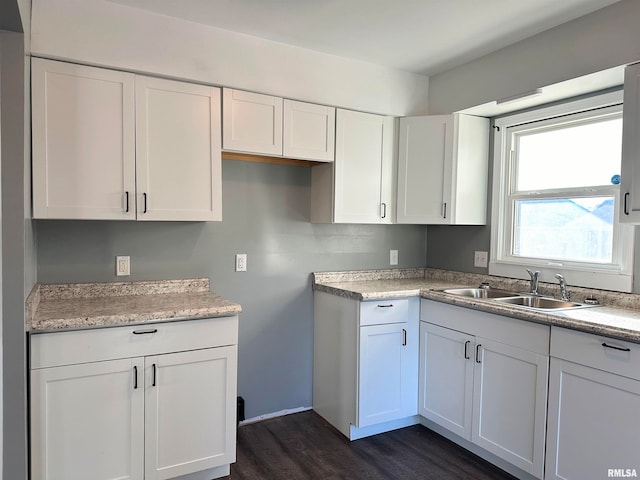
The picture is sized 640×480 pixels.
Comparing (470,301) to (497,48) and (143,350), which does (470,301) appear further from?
(143,350)

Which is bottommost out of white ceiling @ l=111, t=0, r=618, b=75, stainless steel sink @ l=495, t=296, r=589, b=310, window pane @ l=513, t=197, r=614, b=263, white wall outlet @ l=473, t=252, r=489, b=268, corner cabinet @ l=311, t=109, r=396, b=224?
stainless steel sink @ l=495, t=296, r=589, b=310

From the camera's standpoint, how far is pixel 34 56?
1.97m

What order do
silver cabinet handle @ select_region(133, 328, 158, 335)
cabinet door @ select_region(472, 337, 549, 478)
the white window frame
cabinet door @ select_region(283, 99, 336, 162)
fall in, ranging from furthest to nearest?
1. cabinet door @ select_region(283, 99, 336, 162)
2. the white window frame
3. cabinet door @ select_region(472, 337, 549, 478)
4. silver cabinet handle @ select_region(133, 328, 158, 335)

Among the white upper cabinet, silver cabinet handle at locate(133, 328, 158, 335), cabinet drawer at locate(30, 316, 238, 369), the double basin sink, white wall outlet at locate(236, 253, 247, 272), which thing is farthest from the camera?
the white upper cabinet

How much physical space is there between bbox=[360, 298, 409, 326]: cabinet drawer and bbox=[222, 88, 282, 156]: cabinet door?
108 cm

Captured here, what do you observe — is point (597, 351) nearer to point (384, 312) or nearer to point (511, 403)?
point (511, 403)

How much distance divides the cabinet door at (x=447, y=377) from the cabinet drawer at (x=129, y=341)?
4.18ft

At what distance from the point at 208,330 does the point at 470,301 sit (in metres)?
1.44

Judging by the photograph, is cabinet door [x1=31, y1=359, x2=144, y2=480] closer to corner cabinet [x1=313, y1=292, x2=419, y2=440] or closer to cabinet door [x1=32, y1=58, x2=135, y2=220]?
cabinet door [x1=32, y1=58, x2=135, y2=220]

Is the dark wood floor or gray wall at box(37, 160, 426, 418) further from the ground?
gray wall at box(37, 160, 426, 418)

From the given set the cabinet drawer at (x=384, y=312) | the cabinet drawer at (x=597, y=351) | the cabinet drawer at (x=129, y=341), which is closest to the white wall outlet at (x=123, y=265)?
the cabinet drawer at (x=129, y=341)

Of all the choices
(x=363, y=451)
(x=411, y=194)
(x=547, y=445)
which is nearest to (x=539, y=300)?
(x=547, y=445)

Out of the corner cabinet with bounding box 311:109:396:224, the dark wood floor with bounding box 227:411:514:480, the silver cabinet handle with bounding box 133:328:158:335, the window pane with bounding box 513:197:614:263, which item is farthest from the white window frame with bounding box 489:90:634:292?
the silver cabinet handle with bounding box 133:328:158:335

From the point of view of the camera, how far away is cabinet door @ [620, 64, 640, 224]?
1.97 m
